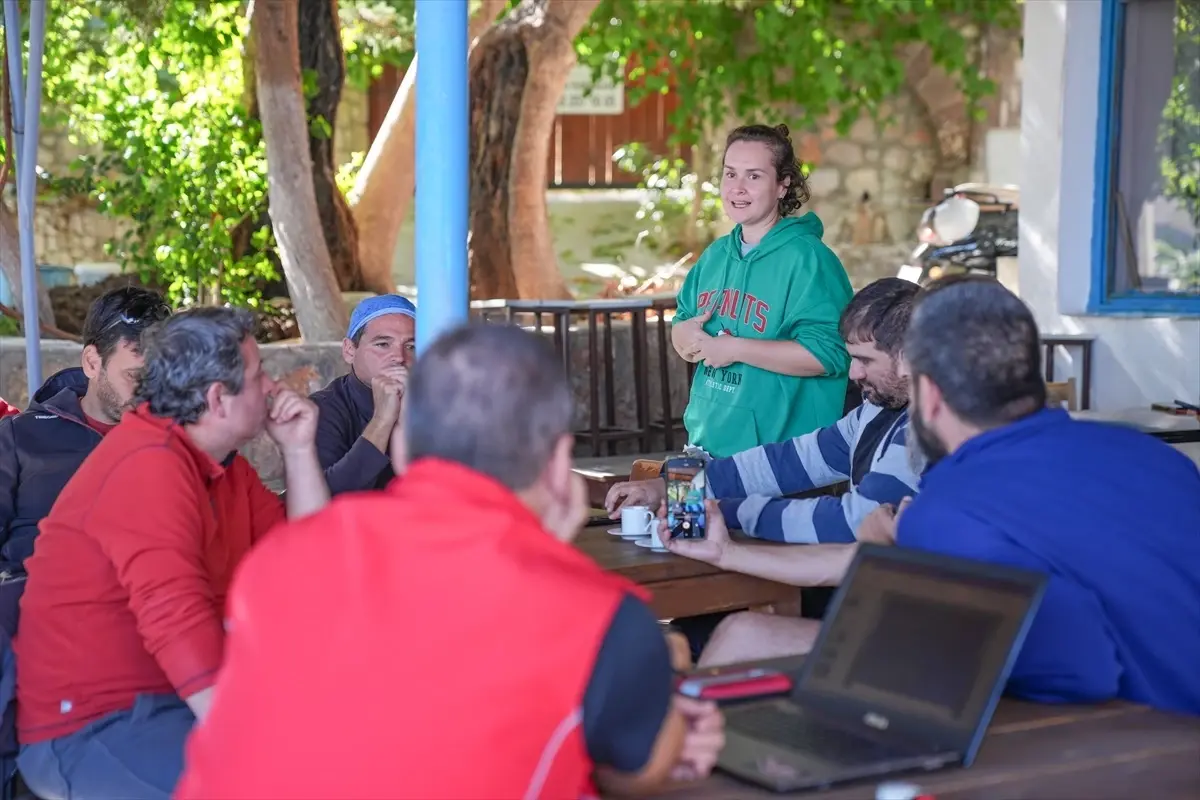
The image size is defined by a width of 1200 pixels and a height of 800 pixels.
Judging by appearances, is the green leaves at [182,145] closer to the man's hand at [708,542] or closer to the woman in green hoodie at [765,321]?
the woman in green hoodie at [765,321]

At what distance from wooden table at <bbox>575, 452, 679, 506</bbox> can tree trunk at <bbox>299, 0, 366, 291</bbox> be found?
240cm

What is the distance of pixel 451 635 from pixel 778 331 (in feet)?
8.14

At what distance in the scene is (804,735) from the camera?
204 centimetres

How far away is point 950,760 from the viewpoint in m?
1.93

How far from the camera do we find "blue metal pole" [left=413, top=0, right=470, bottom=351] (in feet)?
8.65

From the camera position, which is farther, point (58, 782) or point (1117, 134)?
point (1117, 134)

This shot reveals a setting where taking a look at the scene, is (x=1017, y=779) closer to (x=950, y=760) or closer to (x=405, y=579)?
(x=950, y=760)

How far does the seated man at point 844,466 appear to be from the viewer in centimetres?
312

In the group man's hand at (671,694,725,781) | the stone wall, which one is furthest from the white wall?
the stone wall

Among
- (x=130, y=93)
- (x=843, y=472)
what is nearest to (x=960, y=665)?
(x=843, y=472)

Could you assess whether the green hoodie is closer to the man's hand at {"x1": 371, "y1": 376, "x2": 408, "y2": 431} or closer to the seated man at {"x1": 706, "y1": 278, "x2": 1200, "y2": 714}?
the man's hand at {"x1": 371, "y1": 376, "x2": 408, "y2": 431}

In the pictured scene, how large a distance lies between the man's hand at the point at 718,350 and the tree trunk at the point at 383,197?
6.17 meters

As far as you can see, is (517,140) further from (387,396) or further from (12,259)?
(387,396)

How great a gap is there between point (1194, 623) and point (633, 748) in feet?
3.37
